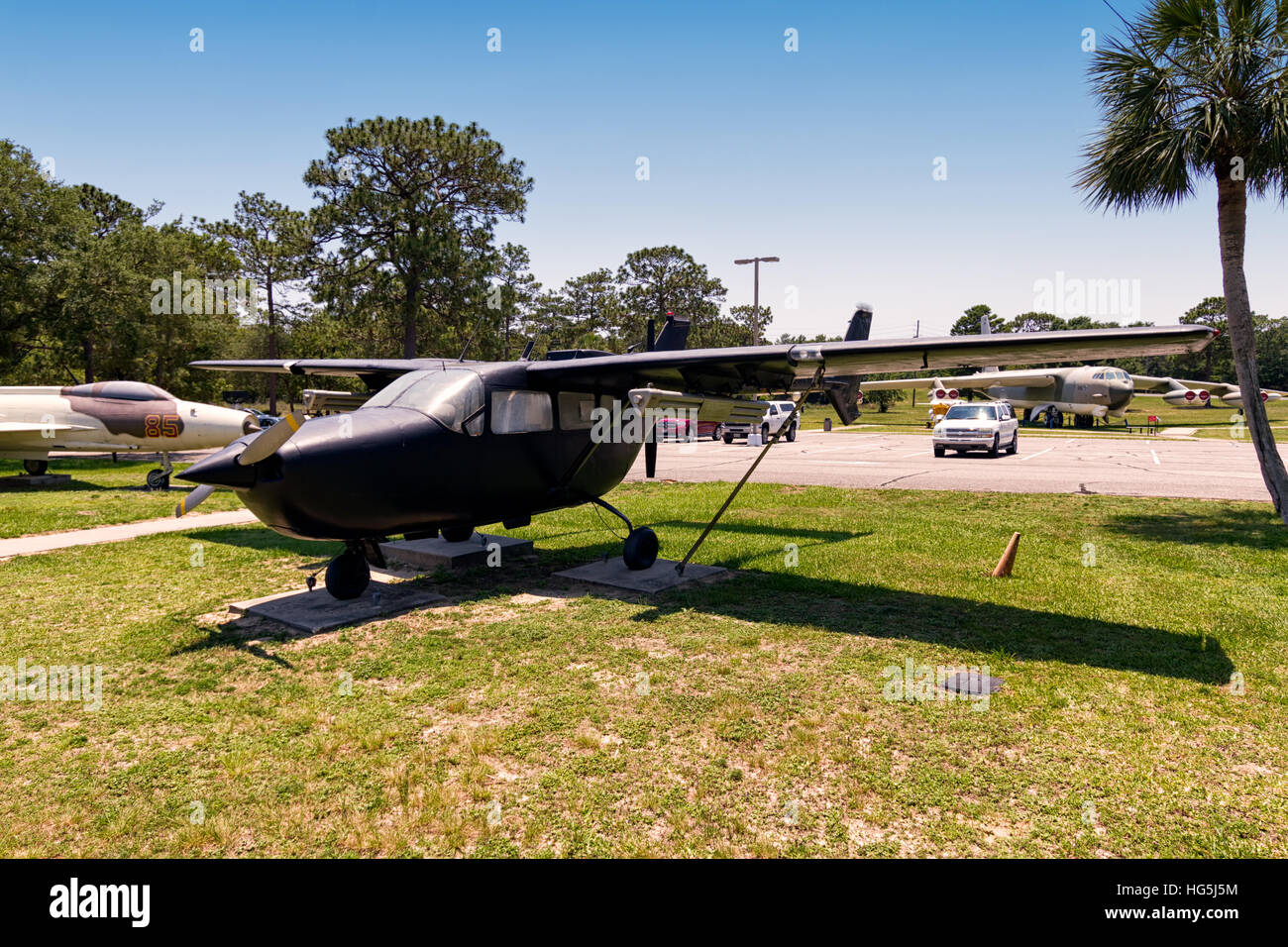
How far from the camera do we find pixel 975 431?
27.0 m

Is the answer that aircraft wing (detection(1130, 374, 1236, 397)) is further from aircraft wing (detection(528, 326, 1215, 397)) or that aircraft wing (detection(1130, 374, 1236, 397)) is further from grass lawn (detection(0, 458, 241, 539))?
grass lawn (detection(0, 458, 241, 539))

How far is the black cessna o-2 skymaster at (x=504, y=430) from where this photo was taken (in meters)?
6.77

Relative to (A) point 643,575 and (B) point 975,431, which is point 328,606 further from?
(B) point 975,431

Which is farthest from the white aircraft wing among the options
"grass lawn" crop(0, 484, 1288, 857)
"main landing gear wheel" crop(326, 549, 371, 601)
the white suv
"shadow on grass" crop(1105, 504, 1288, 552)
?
the white suv

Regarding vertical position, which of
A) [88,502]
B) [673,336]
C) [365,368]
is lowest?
[88,502]

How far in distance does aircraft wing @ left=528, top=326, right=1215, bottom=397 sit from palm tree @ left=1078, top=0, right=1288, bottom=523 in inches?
265

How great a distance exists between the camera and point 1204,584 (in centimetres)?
888

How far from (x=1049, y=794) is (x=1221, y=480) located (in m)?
20.0

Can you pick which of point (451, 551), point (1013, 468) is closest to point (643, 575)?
point (451, 551)

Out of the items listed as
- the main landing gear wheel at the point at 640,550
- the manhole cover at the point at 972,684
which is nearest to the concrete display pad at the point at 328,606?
the main landing gear wheel at the point at 640,550

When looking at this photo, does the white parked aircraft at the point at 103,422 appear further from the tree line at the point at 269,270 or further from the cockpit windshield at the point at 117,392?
the tree line at the point at 269,270

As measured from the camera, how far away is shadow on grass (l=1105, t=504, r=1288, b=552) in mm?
11484

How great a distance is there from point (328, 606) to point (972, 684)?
6.61 meters
